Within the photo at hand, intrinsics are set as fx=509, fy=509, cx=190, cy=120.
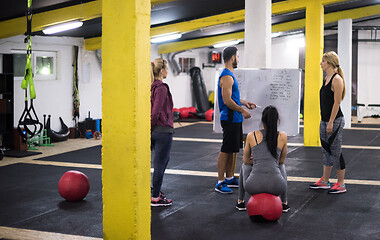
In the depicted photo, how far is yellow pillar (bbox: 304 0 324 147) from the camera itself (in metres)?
10.8

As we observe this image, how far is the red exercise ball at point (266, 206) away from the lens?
4.73m

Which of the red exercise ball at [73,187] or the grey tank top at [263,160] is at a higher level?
the grey tank top at [263,160]

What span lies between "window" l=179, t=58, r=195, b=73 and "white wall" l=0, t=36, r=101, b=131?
531 centimetres

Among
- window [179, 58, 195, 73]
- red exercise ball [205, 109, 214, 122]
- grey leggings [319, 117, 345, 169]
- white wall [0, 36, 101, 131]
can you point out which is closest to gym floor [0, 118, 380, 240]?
grey leggings [319, 117, 345, 169]

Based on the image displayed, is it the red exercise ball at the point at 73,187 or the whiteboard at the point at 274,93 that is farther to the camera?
the whiteboard at the point at 274,93

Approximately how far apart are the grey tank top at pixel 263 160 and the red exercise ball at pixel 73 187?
1.98 meters

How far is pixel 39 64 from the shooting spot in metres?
11.5

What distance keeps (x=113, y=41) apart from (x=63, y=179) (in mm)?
2499

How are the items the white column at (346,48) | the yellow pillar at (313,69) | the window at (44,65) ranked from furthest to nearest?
the white column at (346,48)
the window at (44,65)
the yellow pillar at (313,69)

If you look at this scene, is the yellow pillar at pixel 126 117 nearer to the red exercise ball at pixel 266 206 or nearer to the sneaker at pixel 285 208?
the red exercise ball at pixel 266 206

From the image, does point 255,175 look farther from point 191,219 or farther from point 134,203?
point 134,203

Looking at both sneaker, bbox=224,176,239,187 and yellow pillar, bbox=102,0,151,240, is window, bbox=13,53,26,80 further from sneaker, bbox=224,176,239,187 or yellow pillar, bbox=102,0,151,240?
yellow pillar, bbox=102,0,151,240

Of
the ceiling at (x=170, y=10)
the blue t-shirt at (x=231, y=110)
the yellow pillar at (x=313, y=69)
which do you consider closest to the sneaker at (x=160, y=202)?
the blue t-shirt at (x=231, y=110)

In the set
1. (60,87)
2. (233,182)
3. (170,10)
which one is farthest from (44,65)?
(233,182)
